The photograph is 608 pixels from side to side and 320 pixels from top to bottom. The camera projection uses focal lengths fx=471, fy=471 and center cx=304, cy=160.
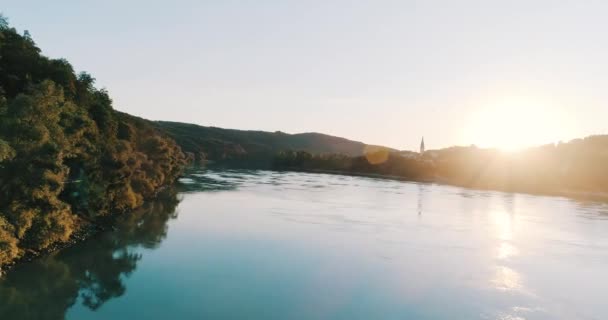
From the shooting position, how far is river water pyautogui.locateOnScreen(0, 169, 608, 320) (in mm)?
33531

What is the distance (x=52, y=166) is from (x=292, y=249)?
83.3 ft

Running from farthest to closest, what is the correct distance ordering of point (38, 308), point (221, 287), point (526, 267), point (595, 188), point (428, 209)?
point (595, 188) < point (428, 209) < point (526, 267) < point (221, 287) < point (38, 308)

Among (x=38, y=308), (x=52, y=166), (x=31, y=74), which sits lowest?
(x=38, y=308)

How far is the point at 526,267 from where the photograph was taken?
49312 millimetres

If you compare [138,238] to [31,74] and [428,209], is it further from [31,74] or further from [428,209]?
[428,209]

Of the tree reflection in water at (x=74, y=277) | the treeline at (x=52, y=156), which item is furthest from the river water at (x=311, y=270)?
the treeline at (x=52, y=156)

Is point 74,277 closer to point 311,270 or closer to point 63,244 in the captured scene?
point 63,244

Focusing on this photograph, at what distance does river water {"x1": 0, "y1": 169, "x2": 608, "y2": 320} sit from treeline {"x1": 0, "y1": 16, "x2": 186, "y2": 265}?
11.3ft

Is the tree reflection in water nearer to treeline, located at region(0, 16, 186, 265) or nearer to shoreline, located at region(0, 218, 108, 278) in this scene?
shoreline, located at region(0, 218, 108, 278)

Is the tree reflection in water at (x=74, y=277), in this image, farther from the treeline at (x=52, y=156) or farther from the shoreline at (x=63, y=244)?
the treeline at (x=52, y=156)

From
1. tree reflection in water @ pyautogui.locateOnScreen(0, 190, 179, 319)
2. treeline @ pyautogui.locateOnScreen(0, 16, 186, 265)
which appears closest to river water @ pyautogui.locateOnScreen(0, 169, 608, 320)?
tree reflection in water @ pyautogui.locateOnScreen(0, 190, 179, 319)

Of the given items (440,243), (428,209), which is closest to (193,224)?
(440,243)

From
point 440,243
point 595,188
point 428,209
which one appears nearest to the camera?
point 440,243

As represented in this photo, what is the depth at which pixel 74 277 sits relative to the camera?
38406 mm
